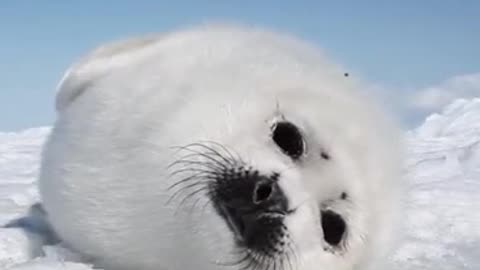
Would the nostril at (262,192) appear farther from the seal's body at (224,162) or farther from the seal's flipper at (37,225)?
the seal's flipper at (37,225)

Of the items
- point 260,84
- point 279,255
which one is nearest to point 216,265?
point 279,255

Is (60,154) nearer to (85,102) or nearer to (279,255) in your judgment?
(85,102)

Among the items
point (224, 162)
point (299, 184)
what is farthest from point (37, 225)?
point (299, 184)

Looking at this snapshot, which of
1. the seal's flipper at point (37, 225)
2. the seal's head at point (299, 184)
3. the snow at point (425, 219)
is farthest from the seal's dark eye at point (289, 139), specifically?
the seal's flipper at point (37, 225)

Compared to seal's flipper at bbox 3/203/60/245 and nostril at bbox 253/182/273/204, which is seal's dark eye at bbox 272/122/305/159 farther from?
seal's flipper at bbox 3/203/60/245

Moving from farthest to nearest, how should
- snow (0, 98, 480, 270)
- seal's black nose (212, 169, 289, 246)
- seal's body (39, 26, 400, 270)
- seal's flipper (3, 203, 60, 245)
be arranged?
seal's flipper (3, 203, 60, 245) → snow (0, 98, 480, 270) → seal's body (39, 26, 400, 270) → seal's black nose (212, 169, 289, 246)

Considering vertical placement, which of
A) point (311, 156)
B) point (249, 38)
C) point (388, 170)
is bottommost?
point (311, 156)

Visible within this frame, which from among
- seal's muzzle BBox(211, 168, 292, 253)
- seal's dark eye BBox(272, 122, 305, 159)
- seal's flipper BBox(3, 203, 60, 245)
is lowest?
seal's muzzle BBox(211, 168, 292, 253)

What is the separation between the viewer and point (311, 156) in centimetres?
320

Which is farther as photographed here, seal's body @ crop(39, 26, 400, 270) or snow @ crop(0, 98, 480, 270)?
snow @ crop(0, 98, 480, 270)

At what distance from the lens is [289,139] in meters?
3.21

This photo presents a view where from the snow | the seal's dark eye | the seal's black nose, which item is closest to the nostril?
the seal's black nose

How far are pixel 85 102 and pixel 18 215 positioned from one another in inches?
61.8

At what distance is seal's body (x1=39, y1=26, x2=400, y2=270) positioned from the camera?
9.72 ft
